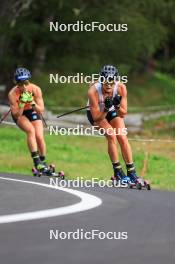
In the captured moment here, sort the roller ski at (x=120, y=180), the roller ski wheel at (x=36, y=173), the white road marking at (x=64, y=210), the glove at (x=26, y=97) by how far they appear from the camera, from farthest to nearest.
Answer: the glove at (x=26, y=97)
the roller ski wheel at (x=36, y=173)
the roller ski at (x=120, y=180)
the white road marking at (x=64, y=210)

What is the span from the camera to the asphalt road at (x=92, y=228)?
21.1 feet

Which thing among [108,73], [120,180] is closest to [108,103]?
[108,73]

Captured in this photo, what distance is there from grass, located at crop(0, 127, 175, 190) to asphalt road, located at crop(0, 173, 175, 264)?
5.17m

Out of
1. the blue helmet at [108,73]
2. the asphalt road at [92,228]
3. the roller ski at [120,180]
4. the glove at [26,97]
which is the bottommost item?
the asphalt road at [92,228]

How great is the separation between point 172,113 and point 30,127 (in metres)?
36.1

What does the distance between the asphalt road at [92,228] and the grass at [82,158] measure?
5166mm

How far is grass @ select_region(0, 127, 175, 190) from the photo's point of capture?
18.9 metres

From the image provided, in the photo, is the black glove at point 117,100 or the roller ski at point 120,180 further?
the black glove at point 117,100

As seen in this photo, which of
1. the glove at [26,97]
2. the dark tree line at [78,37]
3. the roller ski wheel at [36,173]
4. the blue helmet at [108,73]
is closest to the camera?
the blue helmet at [108,73]

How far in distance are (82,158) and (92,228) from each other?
15408 millimetres

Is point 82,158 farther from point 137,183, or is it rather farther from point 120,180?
point 137,183

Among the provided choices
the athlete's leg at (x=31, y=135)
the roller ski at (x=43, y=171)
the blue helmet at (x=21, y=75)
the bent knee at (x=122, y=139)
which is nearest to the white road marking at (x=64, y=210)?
the bent knee at (x=122, y=139)

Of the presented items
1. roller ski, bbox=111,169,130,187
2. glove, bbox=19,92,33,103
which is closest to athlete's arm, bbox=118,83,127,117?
roller ski, bbox=111,169,130,187

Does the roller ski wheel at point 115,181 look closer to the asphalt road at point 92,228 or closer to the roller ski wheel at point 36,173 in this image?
the asphalt road at point 92,228
